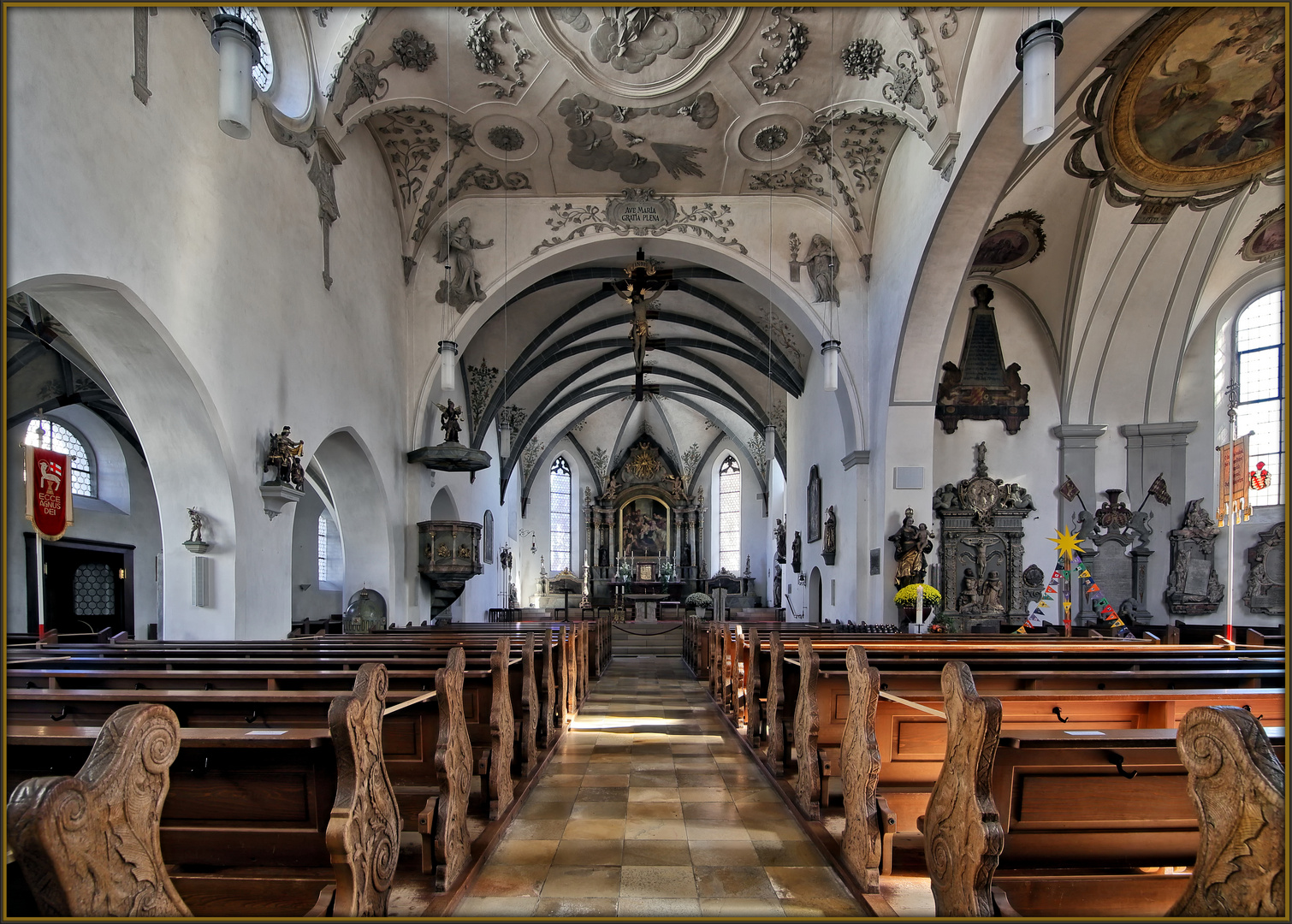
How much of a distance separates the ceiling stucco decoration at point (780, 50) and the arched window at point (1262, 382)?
7644 millimetres

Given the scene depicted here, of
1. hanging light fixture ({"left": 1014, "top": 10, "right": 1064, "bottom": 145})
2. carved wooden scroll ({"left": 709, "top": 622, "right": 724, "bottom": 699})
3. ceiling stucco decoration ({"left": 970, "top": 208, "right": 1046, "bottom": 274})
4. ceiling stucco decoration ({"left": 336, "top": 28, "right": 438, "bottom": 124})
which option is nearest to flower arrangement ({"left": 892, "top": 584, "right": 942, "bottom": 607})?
carved wooden scroll ({"left": 709, "top": 622, "right": 724, "bottom": 699})

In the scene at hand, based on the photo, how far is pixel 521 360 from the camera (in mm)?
15891

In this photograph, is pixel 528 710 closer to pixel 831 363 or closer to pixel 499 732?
pixel 499 732

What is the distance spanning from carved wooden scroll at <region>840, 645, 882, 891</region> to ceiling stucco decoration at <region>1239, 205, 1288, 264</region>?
10890mm

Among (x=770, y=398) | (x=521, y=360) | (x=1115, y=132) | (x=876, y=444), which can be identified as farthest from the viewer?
(x=770, y=398)

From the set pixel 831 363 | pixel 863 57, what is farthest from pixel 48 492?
pixel 863 57

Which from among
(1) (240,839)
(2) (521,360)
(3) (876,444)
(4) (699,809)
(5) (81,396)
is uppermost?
(2) (521,360)

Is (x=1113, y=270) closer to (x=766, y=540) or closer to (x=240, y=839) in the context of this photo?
(x=240, y=839)

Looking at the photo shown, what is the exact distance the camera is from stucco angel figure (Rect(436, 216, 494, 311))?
12125 mm

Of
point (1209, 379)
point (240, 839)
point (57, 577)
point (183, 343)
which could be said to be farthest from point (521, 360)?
point (240, 839)

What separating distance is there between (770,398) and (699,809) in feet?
51.6

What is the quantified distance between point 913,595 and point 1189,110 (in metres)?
5.91

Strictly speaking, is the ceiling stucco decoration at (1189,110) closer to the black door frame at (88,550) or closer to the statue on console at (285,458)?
the statue on console at (285,458)

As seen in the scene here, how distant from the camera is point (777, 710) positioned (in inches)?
217
